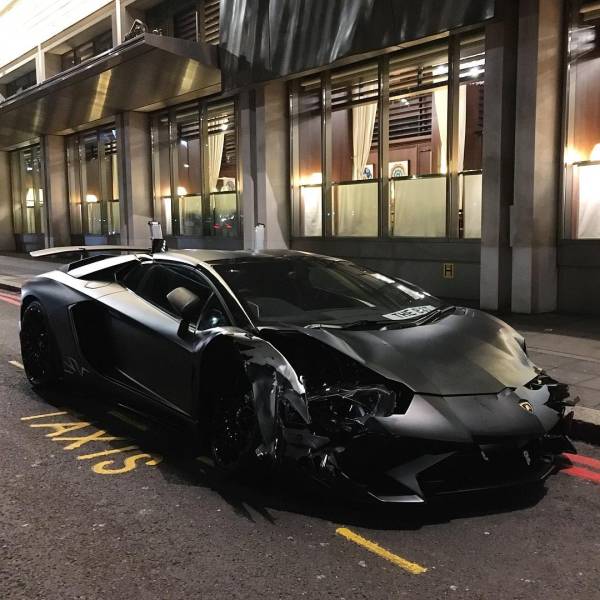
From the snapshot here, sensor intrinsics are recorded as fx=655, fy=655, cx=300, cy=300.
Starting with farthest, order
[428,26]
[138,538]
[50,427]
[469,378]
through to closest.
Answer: [428,26] < [50,427] < [469,378] < [138,538]

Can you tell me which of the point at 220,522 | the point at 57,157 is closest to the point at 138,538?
the point at 220,522

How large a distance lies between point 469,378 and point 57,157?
2409cm

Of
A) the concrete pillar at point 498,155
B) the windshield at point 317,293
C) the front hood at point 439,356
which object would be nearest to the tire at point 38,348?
the windshield at point 317,293

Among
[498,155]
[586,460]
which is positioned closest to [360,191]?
[498,155]

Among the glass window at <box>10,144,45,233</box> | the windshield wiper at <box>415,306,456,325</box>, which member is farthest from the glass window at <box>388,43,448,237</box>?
the glass window at <box>10,144,45,233</box>

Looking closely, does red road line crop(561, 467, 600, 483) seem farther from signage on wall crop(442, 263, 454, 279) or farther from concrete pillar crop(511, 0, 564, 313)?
signage on wall crop(442, 263, 454, 279)

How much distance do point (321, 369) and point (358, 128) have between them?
34.5 feet

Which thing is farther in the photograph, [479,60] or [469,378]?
[479,60]

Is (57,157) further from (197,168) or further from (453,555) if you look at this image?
(453,555)

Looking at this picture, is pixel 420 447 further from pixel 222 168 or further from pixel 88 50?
pixel 88 50

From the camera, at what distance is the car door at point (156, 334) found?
→ 416cm

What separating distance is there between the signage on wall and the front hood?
7.44m

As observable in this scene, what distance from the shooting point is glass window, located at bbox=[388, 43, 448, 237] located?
38.3 feet

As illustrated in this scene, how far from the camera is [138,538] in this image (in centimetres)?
325
